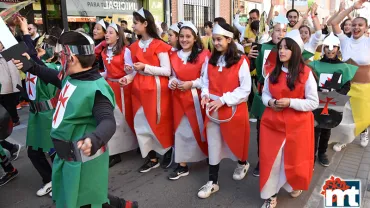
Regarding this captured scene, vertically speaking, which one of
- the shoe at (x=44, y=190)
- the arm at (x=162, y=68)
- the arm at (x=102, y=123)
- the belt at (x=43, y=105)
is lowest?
the shoe at (x=44, y=190)

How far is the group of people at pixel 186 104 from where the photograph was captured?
7.83 feet

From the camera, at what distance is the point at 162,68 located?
4.12 m

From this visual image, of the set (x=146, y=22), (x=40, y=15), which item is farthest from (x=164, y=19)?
(x=146, y=22)

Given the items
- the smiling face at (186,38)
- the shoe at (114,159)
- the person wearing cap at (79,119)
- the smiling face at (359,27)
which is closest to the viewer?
the person wearing cap at (79,119)

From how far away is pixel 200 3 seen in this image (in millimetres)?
15492

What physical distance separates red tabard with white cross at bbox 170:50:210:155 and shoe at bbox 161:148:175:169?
0.66m

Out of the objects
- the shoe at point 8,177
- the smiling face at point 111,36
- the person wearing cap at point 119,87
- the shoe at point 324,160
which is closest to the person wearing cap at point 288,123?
the shoe at point 324,160

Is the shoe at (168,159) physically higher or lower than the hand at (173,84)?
lower

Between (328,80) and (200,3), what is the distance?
12.2 m

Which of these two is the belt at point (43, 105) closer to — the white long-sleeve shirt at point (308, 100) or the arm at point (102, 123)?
the arm at point (102, 123)

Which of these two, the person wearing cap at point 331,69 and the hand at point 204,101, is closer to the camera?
the hand at point 204,101

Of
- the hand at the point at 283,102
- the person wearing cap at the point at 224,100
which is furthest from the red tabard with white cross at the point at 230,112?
the hand at the point at 283,102

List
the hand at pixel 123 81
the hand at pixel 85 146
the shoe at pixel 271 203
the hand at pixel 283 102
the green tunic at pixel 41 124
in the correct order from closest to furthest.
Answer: the hand at pixel 85 146 → the hand at pixel 283 102 → the shoe at pixel 271 203 → the green tunic at pixel 41 124 → the hand at pixel 123 81

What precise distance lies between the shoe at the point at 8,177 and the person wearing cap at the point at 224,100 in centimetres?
233
